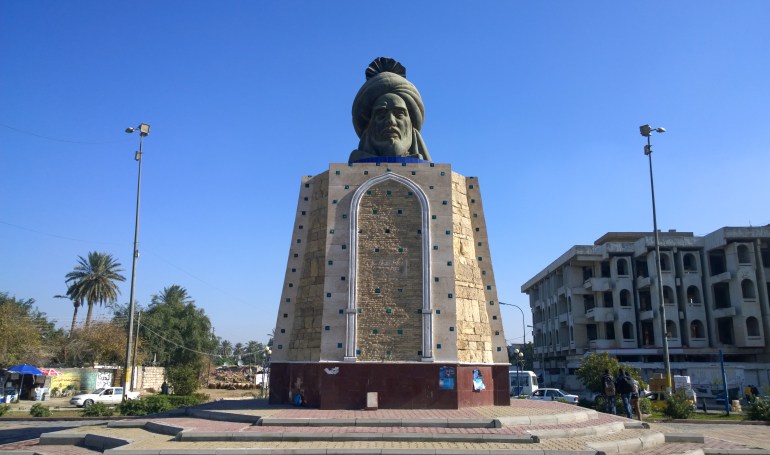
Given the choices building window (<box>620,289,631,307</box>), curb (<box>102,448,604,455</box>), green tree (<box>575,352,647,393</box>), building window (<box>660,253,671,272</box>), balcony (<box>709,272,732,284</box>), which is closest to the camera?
curb (<box>102,448,604,455</box>)

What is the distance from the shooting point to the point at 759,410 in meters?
20.5

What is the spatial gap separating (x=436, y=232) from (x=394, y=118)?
4675 mm

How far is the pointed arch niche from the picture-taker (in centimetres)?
1662

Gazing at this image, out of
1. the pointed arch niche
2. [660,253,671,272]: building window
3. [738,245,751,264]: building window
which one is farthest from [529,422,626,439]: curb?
[660,253,671,272]: building window

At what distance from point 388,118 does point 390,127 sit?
384mm

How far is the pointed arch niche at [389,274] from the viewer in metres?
16.6

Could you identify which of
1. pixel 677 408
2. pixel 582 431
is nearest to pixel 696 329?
pixel 677 408

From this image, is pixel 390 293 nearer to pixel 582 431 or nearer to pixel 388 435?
pixel 388 435

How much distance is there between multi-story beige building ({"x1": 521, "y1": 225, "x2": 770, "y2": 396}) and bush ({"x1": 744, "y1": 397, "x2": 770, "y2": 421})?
57.5 feet

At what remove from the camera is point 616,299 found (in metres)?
47.9

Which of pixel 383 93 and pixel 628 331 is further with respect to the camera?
pixel 628 331

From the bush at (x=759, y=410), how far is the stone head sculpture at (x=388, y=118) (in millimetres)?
15025

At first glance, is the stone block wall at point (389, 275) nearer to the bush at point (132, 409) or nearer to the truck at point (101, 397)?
the bush at point (132, 409)

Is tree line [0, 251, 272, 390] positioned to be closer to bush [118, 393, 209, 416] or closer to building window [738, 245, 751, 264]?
bush [118, 393, 209, 416]
